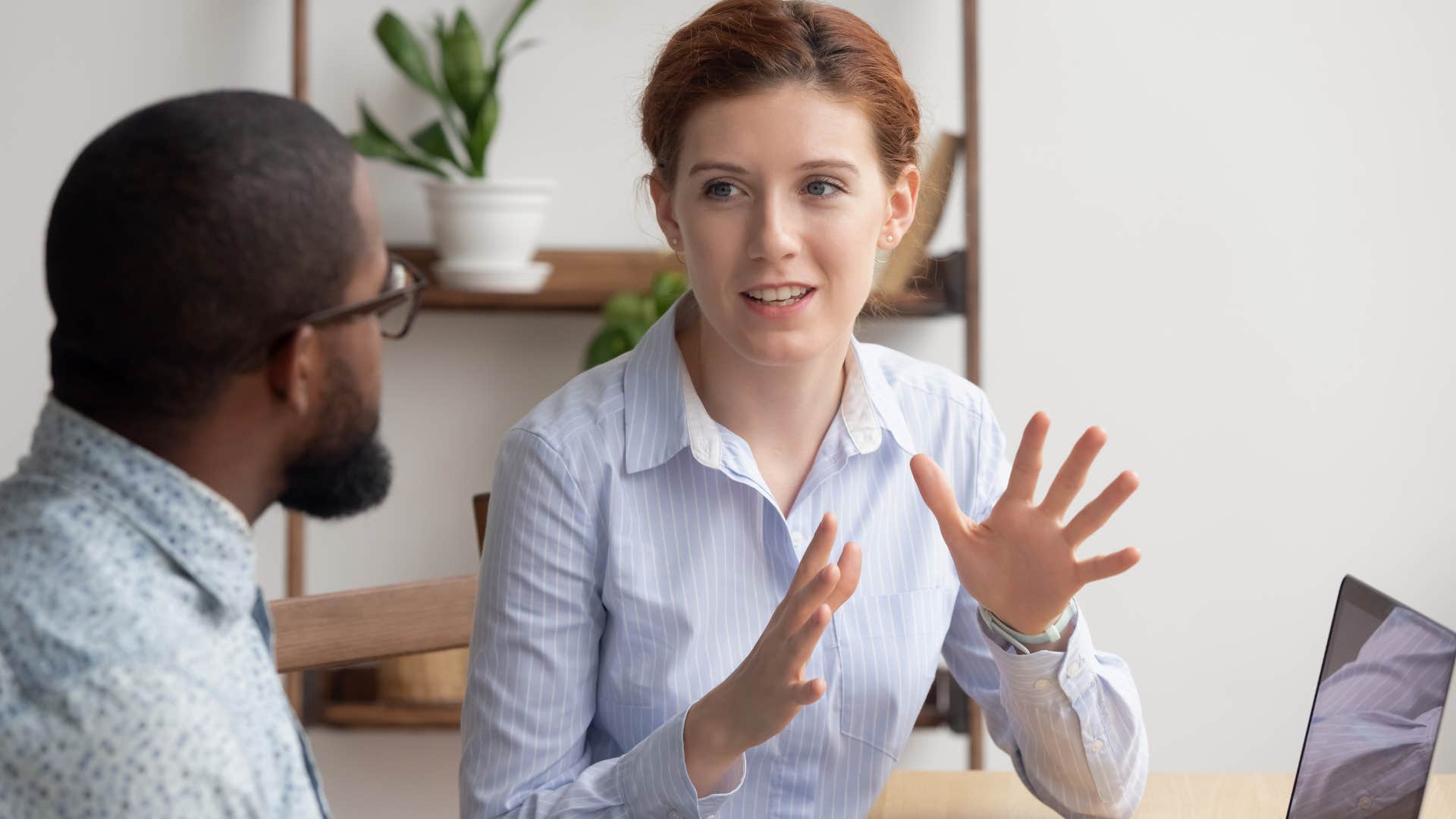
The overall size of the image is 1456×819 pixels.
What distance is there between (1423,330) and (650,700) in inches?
71.4

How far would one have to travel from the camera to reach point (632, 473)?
1.29m

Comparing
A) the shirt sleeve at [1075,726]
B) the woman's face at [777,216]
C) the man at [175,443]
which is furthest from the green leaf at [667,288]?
the man at [175,443]

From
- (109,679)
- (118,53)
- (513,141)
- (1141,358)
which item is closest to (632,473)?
(109,679)

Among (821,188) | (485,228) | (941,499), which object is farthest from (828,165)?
(485,228)

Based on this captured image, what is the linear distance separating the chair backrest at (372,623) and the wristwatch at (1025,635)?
0.46m

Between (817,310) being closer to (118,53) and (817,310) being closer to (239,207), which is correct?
(239,207)

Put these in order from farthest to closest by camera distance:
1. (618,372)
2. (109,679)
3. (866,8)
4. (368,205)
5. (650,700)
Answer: (866,8) < (618,372) < (650,700) < (368,205) < (109,679)

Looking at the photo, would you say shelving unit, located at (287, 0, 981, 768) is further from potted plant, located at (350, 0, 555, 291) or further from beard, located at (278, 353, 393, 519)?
beard, located at (278, 353, 393, 519)

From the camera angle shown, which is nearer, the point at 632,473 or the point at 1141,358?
the point at 632,473

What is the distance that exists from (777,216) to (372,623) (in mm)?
551

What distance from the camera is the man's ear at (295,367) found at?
0.78 m

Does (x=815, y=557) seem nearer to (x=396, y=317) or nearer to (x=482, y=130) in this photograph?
(x=396, y=317)

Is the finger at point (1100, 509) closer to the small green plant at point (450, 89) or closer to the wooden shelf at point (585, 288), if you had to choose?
the wooden shelf at point (585, 288)

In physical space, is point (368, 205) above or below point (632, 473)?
above
